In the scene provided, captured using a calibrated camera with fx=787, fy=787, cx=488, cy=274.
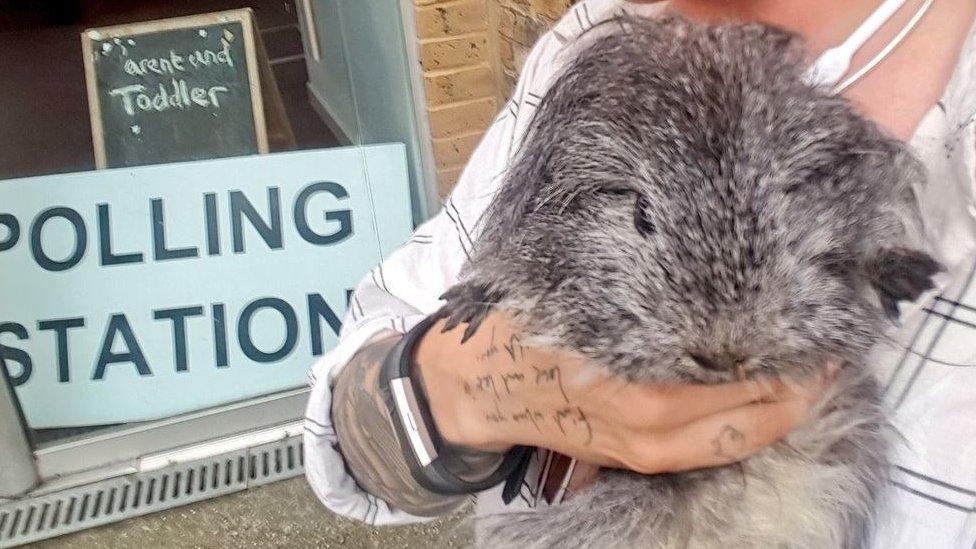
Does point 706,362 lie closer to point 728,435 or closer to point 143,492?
point 728,435

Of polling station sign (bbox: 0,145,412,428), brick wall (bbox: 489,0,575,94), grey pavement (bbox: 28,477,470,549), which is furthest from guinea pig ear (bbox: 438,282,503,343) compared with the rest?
polling station sign (bbox: 0,145,412,428)

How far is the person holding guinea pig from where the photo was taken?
1.81ft

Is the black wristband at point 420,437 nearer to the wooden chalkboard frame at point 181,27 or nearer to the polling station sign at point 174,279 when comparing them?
the polling station sign at point 174,279

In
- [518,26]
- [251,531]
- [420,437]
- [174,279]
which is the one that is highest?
[518,26]

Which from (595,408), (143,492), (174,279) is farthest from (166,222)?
(595,408)

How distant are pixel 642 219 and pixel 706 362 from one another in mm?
104

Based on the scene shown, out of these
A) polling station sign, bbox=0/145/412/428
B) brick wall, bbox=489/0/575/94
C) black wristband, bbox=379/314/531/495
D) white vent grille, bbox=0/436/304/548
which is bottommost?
white vent grille, bbox=0/436/304/548

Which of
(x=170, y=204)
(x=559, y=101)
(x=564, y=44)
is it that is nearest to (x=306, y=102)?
(x=170, y=204)

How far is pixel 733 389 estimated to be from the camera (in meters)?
0.52

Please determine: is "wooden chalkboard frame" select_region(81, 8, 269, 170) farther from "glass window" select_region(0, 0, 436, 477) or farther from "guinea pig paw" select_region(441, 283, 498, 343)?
"guinea pig paw" select_region(441, 283, 498, 343)

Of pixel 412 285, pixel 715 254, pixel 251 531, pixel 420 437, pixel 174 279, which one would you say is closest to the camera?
pixel 715 254

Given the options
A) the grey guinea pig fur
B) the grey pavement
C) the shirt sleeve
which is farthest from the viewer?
the grey pavement

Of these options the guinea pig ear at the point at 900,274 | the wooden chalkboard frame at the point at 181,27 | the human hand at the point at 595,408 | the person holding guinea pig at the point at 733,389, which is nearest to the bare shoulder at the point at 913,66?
the person holding guinea pig at the point at 733,389

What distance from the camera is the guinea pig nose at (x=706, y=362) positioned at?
0.50 metres
